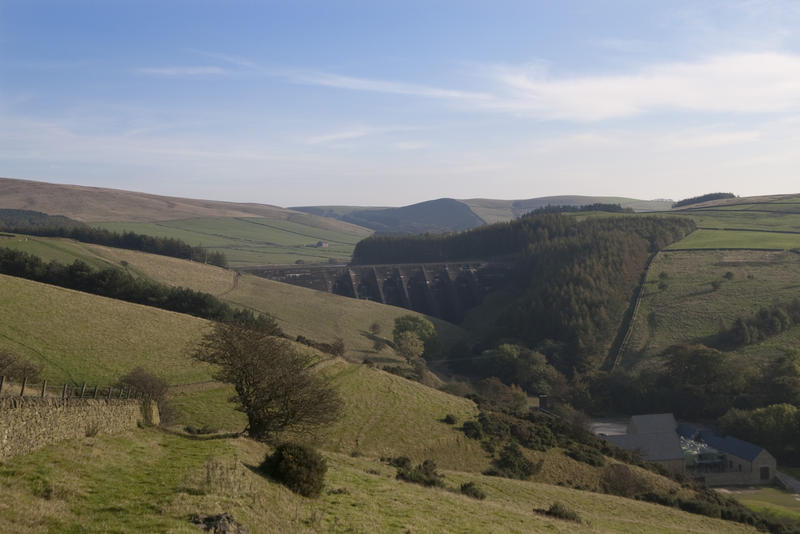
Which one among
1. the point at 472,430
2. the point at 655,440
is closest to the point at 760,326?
the point at 655,440

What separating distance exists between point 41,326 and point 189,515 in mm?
52680

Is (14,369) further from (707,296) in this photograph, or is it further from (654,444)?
(707,296)

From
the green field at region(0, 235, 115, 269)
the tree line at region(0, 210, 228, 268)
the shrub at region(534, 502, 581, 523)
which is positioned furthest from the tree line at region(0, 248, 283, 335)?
the tree line at region(0, 210, 228, 268)

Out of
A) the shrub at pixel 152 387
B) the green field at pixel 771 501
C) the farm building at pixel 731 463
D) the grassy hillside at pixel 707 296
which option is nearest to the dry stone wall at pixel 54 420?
the shrub at pixel 152 387

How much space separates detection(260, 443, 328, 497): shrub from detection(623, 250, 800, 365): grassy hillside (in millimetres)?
95034

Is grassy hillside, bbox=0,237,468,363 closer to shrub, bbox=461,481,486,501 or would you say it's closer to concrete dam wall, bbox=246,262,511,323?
concrete dam wall, bbox=246,262,511,323

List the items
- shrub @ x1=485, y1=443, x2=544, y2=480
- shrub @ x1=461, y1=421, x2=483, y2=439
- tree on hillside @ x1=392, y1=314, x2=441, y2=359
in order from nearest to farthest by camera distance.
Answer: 1. shrub @ x1=485, y1=443, x2=544, y2=480
2. shrub @ x1=461, y1=421, x2=483, y2=439
3. tree on hillside @ x1=392, y1=314, x2=441, y2=359

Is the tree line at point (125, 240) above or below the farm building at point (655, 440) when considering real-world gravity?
above

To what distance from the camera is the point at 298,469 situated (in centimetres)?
2347

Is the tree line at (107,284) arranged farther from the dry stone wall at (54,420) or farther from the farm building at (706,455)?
the dry stone wall at (54,420)

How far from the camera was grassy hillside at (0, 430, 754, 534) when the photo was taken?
15344 millimetres

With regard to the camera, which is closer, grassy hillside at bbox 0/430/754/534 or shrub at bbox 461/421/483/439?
grassy hillside at bbox 0/430/754/534

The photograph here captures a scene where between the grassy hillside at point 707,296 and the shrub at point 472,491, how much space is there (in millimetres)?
80261

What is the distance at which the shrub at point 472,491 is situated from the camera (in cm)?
3472
